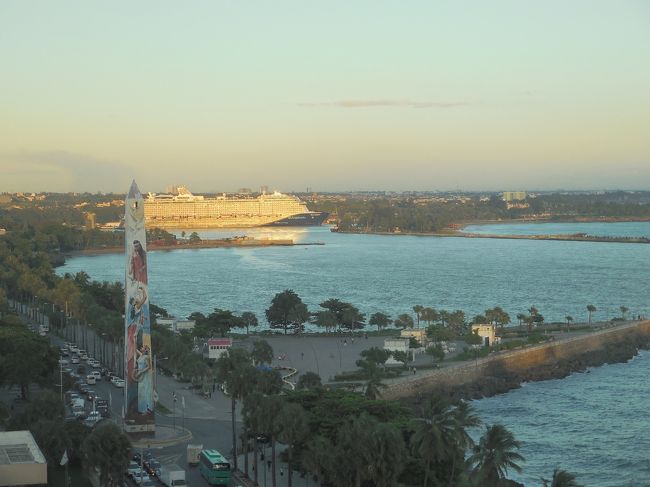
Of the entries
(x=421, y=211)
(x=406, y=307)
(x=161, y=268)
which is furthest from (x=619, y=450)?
(x=421, y=211)

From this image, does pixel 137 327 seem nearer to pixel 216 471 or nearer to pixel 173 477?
pixel 216 471

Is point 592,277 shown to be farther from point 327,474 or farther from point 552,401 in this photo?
point 327,474

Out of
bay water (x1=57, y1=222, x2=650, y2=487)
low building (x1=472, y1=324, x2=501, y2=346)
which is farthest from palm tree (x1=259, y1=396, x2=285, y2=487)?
low building (x1=472, y1=324, x2=501, y2=346)

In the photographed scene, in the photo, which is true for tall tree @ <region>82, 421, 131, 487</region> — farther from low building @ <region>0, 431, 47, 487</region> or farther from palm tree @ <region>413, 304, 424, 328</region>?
palm tree @ <region>413, 304, 424, 328</region>

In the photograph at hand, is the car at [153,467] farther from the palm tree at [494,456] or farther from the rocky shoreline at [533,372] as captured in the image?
the rocky shoreline at [533,372]

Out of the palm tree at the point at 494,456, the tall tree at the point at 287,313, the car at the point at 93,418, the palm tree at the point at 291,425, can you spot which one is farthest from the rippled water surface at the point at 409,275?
the palm tree at the point at 494,456

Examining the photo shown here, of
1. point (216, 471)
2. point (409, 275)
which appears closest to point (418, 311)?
point (216, 471)
